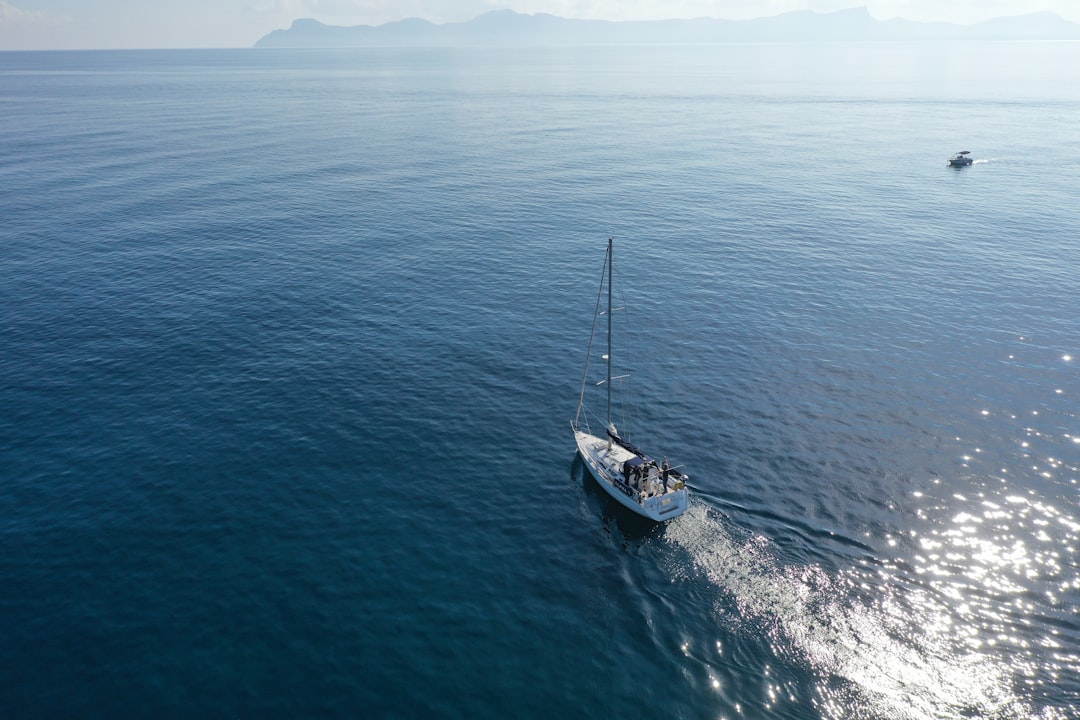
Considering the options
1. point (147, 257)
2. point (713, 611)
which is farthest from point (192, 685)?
point (147, 257)

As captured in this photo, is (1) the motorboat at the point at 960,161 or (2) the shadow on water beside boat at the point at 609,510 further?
(1) the motorboat at the point at 960,161

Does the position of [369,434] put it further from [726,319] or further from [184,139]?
[184,139]

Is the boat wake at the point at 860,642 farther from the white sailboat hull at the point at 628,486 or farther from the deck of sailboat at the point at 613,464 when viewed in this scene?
the deck of sailboat at the point at 613,464

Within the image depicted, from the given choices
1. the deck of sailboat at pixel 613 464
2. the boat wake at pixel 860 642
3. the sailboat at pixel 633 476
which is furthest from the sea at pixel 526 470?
the deck of sailboat at pixel 613 464

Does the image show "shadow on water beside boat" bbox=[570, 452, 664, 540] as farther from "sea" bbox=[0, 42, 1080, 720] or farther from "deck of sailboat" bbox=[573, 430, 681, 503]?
"deck of sailboat" bbox=[573, 430, 681, 503]

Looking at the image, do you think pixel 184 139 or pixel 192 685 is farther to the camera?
pixel 184 139

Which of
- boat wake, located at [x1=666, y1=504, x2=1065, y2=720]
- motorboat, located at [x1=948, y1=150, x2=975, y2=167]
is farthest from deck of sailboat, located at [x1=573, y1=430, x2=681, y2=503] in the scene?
motorboat, located at [x1=948, y1=150, x2=975, y2=167]

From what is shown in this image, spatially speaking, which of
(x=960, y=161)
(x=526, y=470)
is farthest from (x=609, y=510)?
(x=960, y=161)
